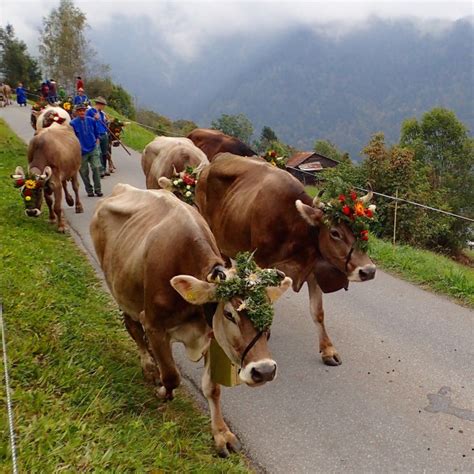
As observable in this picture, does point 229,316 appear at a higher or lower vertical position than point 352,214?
lower

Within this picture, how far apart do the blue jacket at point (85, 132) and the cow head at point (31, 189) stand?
9.09 ft

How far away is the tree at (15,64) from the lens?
48.8 metres

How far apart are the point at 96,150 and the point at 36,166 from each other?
2.62 metres

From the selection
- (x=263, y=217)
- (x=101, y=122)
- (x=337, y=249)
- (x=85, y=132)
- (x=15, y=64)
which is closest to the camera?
(x=337, y=249)

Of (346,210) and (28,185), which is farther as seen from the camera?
(28,185)

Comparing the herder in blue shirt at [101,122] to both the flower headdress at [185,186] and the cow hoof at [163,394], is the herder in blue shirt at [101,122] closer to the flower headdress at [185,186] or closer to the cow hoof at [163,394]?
the flower headdress at [185,186]

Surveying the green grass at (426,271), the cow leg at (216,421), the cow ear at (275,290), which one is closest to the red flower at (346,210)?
the cow ear at (275,290)

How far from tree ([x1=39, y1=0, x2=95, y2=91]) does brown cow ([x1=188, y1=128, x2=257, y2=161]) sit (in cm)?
3674

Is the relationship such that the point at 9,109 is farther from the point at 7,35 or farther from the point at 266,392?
the point at 266,392

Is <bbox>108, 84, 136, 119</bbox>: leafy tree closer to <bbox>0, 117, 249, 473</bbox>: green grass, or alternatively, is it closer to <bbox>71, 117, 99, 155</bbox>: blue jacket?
<bbox>71, 117, 99, 155</bbox>: blue jacket

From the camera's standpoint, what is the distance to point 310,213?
17.8 feet

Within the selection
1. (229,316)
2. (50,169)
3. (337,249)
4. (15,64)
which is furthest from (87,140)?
(15,64)

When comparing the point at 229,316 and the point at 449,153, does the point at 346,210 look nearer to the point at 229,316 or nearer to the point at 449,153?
the point at 229,316

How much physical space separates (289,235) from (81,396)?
2.67 meters
